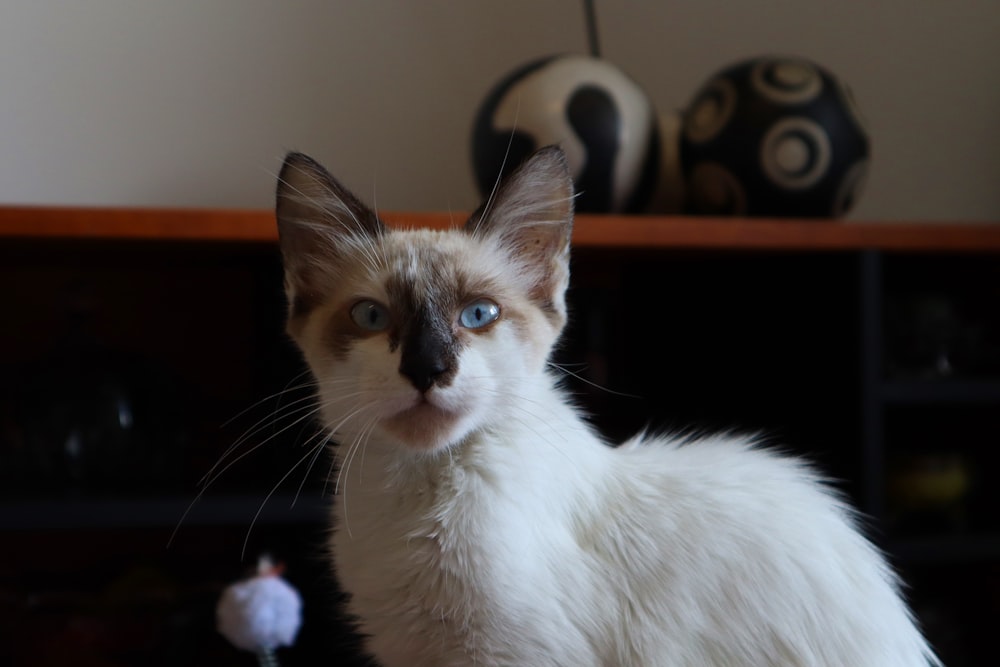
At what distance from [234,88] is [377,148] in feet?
0.93

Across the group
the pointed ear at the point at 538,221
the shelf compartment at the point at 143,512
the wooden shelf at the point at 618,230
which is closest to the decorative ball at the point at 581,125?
the wooden shelf at the point at 618,230

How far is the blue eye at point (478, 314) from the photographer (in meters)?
0.72

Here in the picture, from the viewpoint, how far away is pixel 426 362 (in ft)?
2.11

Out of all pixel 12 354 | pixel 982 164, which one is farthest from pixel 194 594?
pixel 982 164

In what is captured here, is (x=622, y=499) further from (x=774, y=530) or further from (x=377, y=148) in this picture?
(x=377, y=148)

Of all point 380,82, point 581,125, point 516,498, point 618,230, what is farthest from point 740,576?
point 380,82

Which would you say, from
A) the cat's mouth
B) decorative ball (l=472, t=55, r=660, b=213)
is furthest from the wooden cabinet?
the cat's mouth

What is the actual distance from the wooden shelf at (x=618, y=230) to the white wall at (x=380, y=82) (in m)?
0.42

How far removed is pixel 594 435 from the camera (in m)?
0.83

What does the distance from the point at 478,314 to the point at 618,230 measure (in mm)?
527

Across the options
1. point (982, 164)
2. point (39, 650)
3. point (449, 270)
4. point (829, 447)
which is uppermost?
point (449, 270)

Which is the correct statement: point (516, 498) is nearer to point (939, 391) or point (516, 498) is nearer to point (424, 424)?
point (424, 424)

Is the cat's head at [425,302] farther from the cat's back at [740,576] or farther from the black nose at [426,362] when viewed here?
the cat's back at [740,576]

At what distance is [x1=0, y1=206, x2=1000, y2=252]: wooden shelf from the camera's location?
3.62 feet
